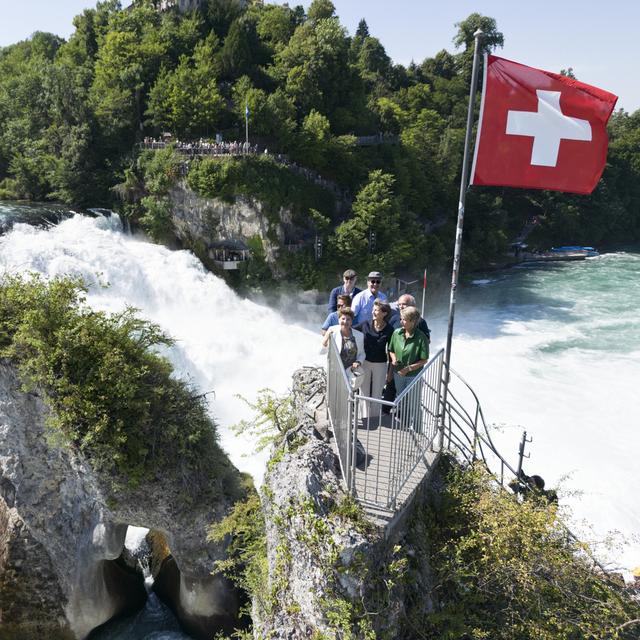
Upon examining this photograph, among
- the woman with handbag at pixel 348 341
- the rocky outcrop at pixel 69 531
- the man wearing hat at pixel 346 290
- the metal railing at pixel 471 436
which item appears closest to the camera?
the woman with handbag at pixel 348 341

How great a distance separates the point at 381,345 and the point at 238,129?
32.7m

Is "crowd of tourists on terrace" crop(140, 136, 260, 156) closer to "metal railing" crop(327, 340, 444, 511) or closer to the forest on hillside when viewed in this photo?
the forest on hillside

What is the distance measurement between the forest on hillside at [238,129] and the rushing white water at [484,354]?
18.1 feet

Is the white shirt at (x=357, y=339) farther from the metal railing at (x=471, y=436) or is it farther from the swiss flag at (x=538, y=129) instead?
the swiss flag at (x=538, y=129)

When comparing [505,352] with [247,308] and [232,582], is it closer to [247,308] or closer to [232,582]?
[247,308]

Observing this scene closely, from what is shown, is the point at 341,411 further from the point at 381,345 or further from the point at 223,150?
the point at 223,150

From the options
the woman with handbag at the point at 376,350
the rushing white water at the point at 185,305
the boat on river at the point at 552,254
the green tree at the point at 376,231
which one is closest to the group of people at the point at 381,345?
the woman with handbag at the point at 376,350

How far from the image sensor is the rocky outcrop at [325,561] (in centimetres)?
534

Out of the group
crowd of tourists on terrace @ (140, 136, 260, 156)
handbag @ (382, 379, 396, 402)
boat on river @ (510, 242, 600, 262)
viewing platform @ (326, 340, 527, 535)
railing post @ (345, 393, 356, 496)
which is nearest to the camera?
railing post @ (345, 393, 356, 496)

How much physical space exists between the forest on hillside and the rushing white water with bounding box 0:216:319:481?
5.80 metres

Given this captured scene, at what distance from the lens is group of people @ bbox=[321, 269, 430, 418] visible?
7.09 metres

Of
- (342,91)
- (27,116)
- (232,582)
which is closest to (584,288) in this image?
(342,91)

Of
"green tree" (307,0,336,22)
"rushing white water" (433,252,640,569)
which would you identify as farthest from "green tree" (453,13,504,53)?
"rushing white water" (433,252,640,569)

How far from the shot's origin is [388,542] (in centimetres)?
577
